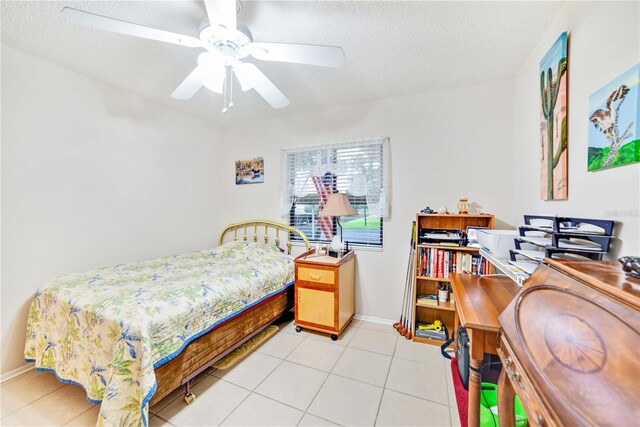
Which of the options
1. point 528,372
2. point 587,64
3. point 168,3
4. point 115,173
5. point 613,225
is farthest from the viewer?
point 115,173

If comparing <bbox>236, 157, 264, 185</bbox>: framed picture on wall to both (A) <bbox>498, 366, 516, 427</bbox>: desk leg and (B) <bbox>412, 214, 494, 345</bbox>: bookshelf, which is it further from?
(A) <bbox>498, 366, 516, 427</bbox>: desk leg

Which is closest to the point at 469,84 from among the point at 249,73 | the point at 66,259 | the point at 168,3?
the point at 249,73

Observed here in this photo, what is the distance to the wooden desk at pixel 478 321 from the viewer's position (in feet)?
3.57

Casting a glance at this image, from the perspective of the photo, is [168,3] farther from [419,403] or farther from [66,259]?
[419,403]

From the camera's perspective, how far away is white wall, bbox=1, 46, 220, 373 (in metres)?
1.92

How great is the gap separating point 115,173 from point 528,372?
3.35m

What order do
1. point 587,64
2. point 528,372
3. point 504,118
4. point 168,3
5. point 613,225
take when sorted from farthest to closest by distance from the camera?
point 504,118 < point 168,3 < point 587,64 < point 613,225 < point 528,372

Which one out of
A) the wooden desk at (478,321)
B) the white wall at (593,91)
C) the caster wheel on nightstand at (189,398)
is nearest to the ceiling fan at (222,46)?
the white wall at (593,91)

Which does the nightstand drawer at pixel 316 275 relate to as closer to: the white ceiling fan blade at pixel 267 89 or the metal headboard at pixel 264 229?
the metal headboard at pixel 264 229

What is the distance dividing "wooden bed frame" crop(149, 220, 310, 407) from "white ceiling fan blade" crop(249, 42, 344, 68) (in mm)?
1924

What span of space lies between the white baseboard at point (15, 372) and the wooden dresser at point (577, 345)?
3.26 metres

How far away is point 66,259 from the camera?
86.0 inches

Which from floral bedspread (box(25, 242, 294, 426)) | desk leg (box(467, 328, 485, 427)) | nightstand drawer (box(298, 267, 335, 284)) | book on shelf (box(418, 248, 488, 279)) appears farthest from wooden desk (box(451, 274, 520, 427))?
floral bedspread (box(25, 242, 294, 426))

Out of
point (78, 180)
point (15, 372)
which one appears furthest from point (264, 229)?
point (15, 372)
